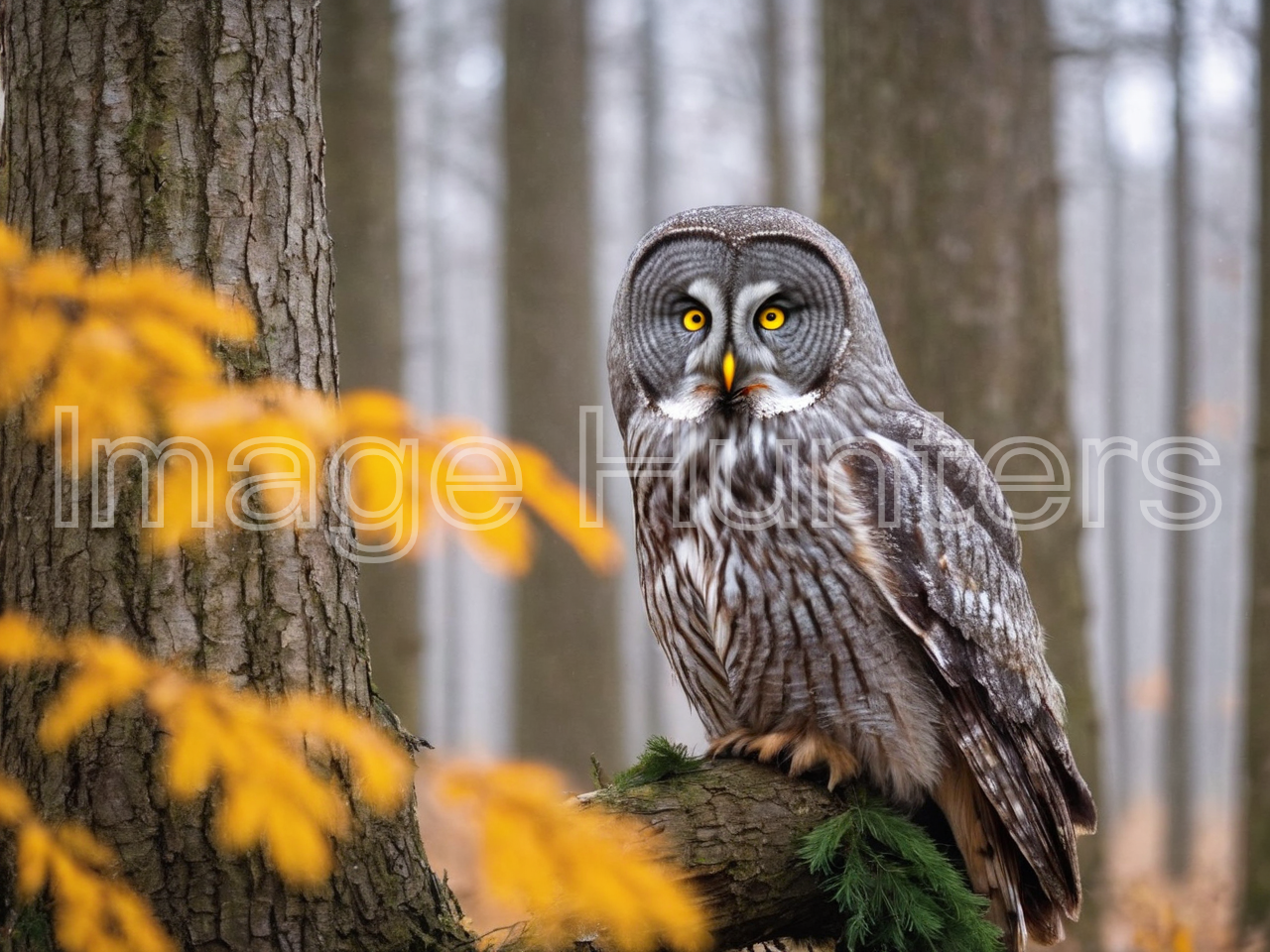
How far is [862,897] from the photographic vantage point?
238cm

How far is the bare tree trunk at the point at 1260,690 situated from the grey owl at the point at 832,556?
105 inches

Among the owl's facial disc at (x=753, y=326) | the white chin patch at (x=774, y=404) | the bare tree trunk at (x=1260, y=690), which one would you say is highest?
the owl's facial disc at (x=753, y=326)

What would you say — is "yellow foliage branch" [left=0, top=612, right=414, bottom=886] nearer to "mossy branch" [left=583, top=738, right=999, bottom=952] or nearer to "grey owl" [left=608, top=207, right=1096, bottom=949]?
"mossy branch" [left=583, top=738, right=999, bottom=952]

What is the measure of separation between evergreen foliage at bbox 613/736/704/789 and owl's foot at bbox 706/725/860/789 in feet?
0.65

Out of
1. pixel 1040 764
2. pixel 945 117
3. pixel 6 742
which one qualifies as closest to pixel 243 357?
pixel 6 742

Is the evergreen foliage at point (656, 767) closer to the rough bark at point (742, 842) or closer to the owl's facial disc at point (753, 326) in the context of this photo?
the rough bark at point (742, 842)

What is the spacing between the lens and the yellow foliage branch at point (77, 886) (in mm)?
1701

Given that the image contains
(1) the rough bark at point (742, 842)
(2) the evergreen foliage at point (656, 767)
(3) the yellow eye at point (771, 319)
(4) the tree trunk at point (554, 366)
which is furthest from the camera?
(4) the tree trunk at point (554, 366)

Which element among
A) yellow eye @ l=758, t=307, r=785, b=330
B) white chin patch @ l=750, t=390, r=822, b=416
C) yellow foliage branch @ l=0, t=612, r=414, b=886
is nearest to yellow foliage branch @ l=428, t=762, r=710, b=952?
yellow foliage branch @ l=0, t=612, r=414, b=886

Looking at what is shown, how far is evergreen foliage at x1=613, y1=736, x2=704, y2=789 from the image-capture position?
8.25 ft

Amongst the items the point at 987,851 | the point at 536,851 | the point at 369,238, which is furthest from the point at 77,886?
the point at 369,238

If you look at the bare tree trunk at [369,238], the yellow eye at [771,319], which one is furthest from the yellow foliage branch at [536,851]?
the bare tree trunk at [369,238]

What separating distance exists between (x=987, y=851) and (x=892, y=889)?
423 mm

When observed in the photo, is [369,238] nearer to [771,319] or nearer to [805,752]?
[771,319]
